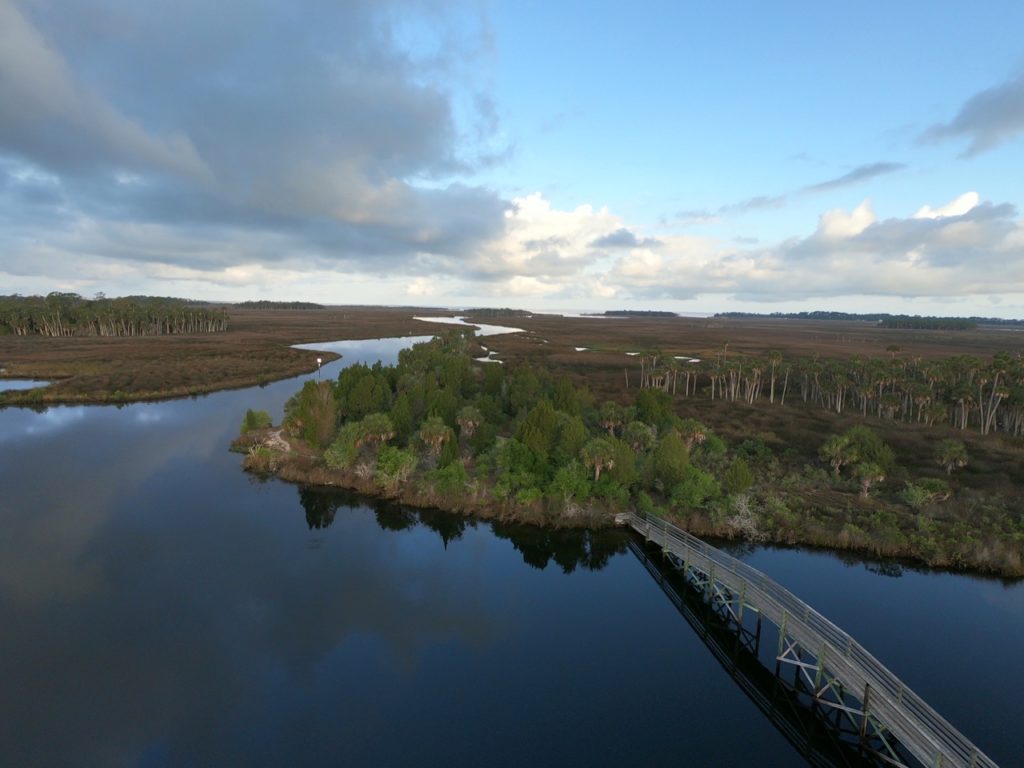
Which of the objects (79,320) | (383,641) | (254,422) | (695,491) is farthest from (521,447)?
(79,320)

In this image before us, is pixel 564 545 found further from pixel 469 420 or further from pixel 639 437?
pixel 469 420

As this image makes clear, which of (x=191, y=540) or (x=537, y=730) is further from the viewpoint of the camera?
(x=191, y=540)

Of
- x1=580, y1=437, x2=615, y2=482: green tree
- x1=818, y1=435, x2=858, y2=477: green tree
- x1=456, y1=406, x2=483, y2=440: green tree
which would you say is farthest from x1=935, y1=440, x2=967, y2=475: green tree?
x1=456, y1=406, x2=483, y2=440: green tree

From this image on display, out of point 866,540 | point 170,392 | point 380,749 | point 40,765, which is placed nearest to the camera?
point 40,765

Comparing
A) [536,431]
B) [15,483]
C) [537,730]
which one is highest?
[536,431]

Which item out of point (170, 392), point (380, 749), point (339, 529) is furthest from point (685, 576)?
point (170, 392)

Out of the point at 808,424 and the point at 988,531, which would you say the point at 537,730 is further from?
the point at 808,424

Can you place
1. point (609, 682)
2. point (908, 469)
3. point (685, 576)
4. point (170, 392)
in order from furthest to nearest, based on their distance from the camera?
point (170, 392), point (908, 469), point (685, 576), point (609, 682)
